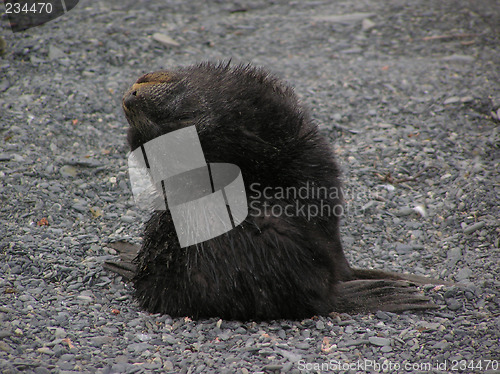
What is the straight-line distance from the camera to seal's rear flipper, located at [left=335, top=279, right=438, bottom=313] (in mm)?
3400

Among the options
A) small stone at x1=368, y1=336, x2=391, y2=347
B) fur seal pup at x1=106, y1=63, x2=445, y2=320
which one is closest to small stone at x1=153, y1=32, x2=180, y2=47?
fur seal pup at x1=106, y1=63, x2=445, y2=320

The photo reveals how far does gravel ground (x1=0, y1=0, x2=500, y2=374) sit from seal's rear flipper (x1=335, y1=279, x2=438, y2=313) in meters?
0.08

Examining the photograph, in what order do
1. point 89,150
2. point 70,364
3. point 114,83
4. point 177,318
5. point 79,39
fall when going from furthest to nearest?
point 79,39 → point 114,83 → point 89,150 → point 177,318 → point 70,364

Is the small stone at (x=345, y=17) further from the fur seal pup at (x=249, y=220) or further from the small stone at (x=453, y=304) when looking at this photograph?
the small stone at (x=453, y=304)

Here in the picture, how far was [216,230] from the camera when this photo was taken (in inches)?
126

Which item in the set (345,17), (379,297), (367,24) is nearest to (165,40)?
(345,17)

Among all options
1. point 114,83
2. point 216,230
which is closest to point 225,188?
point 216,230

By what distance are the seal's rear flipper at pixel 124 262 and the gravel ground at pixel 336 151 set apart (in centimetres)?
7

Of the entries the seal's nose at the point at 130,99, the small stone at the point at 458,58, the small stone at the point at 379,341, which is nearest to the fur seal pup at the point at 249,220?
the seal's nose at the point at 130,99

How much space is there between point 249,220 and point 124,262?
1091mm

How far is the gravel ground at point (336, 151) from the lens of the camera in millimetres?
2979

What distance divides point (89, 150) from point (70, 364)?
250 cm

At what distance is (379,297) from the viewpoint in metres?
3.47

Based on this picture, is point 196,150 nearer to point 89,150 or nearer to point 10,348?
point 10,348
